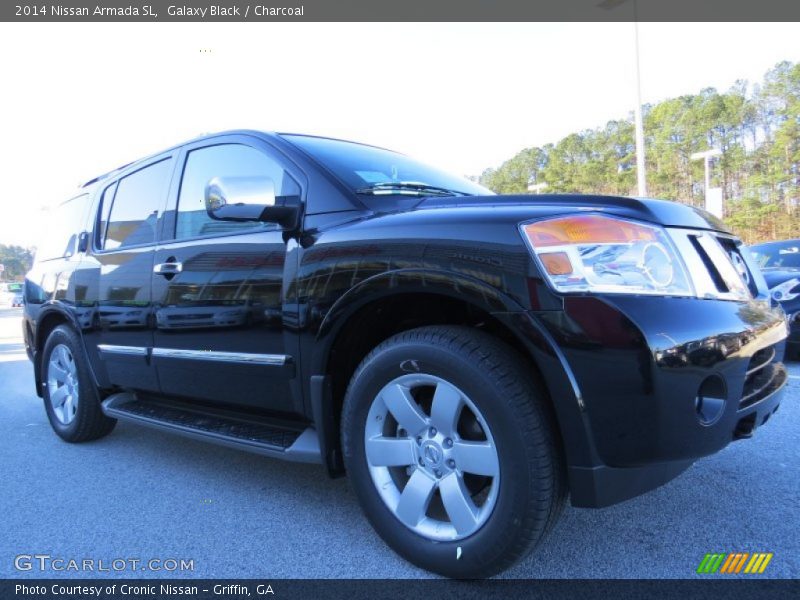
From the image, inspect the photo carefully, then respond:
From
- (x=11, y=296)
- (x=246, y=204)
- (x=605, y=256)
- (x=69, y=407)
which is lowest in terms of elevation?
(x=11, y=296)

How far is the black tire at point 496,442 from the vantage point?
1.65 metres

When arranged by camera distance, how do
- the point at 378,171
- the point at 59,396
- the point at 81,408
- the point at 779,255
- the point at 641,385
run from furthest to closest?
the point at 779,255 → the point at 59,396 → the point at 81,408 → the point at 378,171 → the point at 641,385

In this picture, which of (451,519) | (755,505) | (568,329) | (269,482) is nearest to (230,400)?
(269,482)

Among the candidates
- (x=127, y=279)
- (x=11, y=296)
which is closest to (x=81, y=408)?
(x=127, y=279)

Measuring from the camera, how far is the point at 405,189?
258cm

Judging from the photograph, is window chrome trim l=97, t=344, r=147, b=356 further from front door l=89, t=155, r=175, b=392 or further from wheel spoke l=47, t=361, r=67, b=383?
wheel spoke l=47, t=361, r=67, b=383

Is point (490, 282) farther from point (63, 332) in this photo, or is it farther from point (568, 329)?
point (63, 332)

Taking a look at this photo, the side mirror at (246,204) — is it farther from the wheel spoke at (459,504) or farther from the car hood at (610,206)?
the wheel spoke at (459,504)

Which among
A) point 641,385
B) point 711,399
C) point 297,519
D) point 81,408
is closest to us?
point 641,385

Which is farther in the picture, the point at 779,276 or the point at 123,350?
the point at 779,276

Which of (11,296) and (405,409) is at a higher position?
(405,409)

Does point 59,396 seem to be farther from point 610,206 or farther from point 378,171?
point 610,206

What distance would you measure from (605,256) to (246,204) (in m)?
1.43

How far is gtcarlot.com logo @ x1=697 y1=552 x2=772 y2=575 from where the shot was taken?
188 cm
